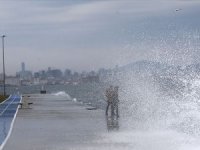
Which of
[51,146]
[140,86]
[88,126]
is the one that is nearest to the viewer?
[51,146]

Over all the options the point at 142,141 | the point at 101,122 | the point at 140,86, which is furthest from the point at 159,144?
the point at 140,86

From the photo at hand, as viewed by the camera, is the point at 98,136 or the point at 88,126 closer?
the point at 98,136

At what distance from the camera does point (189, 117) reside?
116 ft

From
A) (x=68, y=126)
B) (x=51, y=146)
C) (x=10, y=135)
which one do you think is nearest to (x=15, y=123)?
(x=68, y=126)

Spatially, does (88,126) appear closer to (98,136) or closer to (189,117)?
(98,136)

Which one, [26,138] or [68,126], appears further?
[68,126]

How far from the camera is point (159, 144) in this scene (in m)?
20.1

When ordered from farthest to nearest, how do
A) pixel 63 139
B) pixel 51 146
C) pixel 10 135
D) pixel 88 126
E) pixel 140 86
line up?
pixel 140 86
pixel 88 126
pixel 10 135
pixel 63 139
pixel 51 146

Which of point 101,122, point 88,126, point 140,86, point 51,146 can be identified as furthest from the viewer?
point 140,86

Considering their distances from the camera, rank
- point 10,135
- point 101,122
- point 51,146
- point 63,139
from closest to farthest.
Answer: point 51,146, point 63,139, point 10,135, point 101,122

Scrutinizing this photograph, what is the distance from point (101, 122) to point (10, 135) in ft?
24.3

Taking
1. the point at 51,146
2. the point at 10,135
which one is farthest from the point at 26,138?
the point at 51,146

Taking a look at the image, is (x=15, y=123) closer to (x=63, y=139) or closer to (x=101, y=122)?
(x=101, y=122)

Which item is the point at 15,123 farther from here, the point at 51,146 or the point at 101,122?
the point at 51,146
